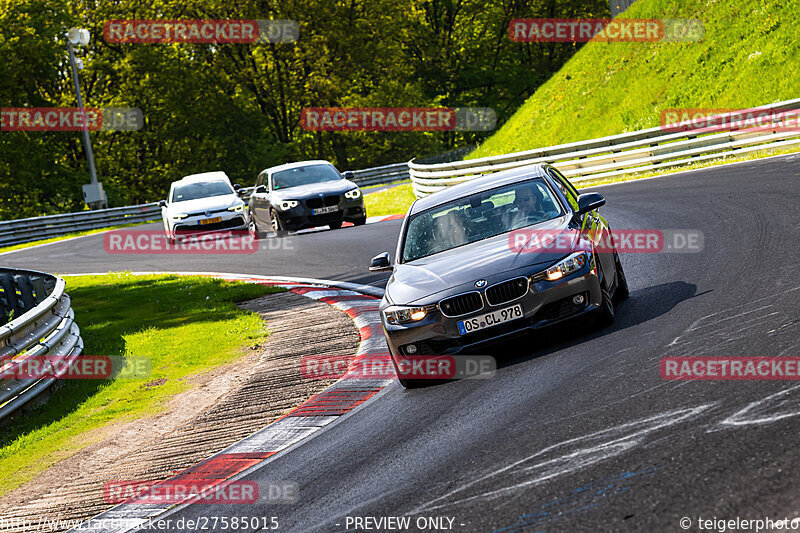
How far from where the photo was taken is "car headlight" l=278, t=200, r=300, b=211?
22094mm

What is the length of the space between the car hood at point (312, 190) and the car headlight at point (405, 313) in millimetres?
14543

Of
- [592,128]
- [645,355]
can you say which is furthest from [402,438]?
[592,128]

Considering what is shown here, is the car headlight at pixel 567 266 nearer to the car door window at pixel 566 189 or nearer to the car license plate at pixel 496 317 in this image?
the car license plate at pixel 496 317

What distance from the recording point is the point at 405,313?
304 inches

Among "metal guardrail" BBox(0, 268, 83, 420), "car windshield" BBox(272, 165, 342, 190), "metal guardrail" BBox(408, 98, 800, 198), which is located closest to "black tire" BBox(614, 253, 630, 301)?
"metal guardrail" BBox(0, 268, 83, 420)

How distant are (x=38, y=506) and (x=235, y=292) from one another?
9.04 m

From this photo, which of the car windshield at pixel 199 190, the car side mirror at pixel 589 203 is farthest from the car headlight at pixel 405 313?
the car windshield at pixel 199 190

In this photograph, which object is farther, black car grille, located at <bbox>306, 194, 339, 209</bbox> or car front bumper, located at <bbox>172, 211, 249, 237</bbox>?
car front bumper, located at <bbox>172, 211, 249, 237</bbox>

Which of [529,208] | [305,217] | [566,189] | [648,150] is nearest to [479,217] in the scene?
[529,208]

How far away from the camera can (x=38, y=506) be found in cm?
669

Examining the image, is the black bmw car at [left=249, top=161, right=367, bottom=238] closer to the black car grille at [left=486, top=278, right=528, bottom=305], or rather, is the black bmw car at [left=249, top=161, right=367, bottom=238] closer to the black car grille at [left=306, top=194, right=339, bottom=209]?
the black car grille at [left=306, top=194, right=339, bottom=209]

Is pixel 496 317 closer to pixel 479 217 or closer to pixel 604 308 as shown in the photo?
pixel 604 308

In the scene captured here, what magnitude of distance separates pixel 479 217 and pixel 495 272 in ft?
4.32

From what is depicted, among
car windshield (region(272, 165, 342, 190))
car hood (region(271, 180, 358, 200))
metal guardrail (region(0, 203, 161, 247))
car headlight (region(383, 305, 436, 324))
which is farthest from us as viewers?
metal guardrail (region(0, 203, 161, 247))
